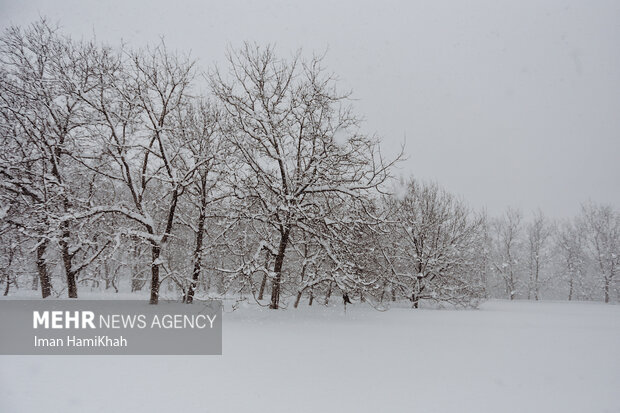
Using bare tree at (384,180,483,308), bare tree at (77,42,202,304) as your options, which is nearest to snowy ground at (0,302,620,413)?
bare tree at (77,42,202,304)

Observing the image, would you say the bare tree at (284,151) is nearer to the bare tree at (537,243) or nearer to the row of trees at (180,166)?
the row of trees at (180,166)

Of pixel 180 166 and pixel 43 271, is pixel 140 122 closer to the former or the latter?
pixel 180 166

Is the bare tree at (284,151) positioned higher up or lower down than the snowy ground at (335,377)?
higher up

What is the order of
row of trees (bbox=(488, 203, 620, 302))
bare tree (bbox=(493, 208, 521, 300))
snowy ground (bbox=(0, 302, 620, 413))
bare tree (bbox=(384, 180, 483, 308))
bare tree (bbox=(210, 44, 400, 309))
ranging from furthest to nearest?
bare tree (bbox=(493, 208, 521, 300)) < row of trees (bbox=(488, 203, 620, 302)) < bare tree (bbox=(384, 180, 483, 308)) < bare tree (bbox=(210, 44, 400, 309)) < snowy ground (bbox=(0, 302, 620, 413))

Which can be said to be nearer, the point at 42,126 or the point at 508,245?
the point at 42,126

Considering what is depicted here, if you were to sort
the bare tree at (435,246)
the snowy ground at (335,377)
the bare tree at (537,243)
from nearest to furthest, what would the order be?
the snowy ground at (335,377) < the bare tree at (435,246) < the bare tree at (537,243)

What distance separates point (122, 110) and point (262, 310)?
9.10 metres

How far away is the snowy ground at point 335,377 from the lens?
399cm

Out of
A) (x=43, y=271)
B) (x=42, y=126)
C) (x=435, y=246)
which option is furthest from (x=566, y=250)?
(x=42, y=126)

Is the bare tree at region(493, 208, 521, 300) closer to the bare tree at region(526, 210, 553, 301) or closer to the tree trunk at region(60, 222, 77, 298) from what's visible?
the bare tree at region(526, 210, 553, 301)

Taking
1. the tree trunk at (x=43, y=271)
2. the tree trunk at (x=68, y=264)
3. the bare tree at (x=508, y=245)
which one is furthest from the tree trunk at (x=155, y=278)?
the bare tree at (x=508, y=245)

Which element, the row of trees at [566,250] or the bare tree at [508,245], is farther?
the bare tree at [508,245]

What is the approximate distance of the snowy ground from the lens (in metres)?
3.99

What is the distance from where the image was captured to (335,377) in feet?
16.0
